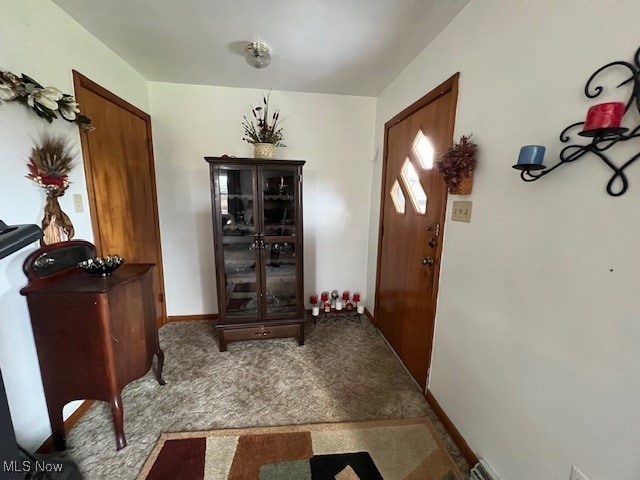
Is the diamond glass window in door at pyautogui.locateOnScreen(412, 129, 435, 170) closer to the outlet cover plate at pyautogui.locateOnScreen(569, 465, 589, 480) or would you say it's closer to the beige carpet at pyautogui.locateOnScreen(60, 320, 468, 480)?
the outlet cover plate at pyautogui.locateOnScreen(569, 465, 589, 480)

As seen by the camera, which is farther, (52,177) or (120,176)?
(120,176)

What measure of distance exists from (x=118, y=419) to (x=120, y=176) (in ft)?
5.58

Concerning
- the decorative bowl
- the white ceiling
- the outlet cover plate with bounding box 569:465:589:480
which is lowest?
the outlet cover plate with bounding box 569:465:589:480

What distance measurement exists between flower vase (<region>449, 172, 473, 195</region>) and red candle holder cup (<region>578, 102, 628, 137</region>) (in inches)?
22.7

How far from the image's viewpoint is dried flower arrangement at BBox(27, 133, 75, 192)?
4.12 ft

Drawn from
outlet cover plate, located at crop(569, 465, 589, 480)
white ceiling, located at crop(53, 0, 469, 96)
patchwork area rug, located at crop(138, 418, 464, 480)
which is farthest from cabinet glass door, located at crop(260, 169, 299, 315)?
outlet cover plate, located at crop(569, 465, 589, 480)

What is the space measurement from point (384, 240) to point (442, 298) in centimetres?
95

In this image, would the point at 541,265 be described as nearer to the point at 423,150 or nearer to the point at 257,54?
the point at 423,150

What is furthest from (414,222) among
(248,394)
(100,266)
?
(100,266)

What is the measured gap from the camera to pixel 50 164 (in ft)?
4.27

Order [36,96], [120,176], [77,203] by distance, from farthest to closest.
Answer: [120,176] → [77,203] → [36,96]

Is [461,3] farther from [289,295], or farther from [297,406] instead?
[297,406]

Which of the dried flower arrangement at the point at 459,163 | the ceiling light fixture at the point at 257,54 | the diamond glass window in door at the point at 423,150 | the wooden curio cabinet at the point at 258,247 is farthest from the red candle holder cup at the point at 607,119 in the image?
the ceiling light fixture at the point at 257,54

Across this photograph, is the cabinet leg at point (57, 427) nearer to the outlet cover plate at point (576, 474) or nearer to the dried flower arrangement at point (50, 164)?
the dried flower arrangement at point (50, 164)
